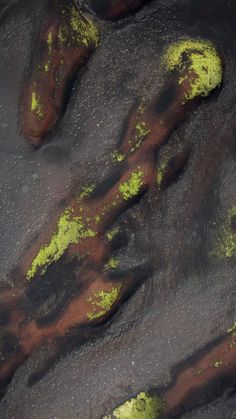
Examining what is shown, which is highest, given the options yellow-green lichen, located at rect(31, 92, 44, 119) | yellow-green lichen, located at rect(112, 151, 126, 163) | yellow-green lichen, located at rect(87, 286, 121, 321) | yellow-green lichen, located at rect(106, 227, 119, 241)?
yellow-green lichen, located at rect(31, 92, 44, 119)

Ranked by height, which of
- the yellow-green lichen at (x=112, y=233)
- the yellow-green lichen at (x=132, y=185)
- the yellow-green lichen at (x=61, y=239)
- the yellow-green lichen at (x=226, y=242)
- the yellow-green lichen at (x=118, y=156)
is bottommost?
the yellow-green lichen at (x=226, y=242)

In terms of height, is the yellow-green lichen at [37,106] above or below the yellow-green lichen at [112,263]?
above

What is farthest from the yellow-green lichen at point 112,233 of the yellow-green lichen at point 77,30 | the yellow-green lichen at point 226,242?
the yellow-green lichen at point 77,30

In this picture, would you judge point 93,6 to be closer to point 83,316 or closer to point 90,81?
point 90,81

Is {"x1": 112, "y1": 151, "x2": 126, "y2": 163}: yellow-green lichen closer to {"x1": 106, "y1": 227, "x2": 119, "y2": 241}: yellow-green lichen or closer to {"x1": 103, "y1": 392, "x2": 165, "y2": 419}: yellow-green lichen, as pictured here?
{"x1": 106, "y1": 227, "x2": 119, "y2": 241}: yellow-green lichen

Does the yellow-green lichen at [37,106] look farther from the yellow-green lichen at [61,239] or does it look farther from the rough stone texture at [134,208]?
the yellow-green lichen at [61,239]

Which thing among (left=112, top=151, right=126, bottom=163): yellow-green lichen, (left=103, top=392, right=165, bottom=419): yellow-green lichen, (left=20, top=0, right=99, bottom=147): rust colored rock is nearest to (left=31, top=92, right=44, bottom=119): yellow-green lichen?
(left=20, top=0, right=99, bottom=147): rust colored rock
